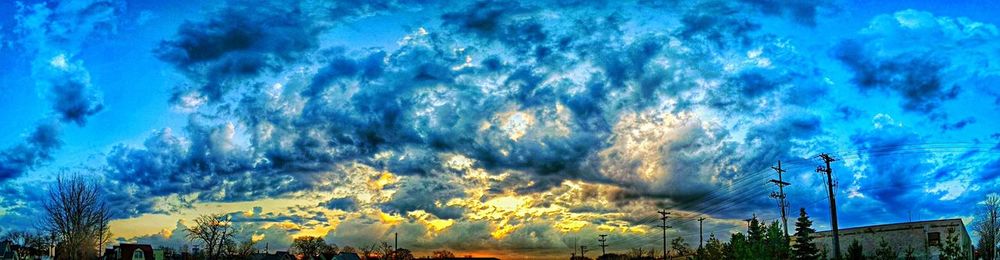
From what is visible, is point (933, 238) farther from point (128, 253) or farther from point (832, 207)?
point (128, 253)

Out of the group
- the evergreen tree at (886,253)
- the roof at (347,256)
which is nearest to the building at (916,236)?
the evergreen tree at (886,253)

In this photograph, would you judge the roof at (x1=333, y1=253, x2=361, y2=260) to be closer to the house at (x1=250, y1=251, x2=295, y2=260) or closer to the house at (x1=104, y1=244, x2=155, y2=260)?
the house at (x1=250, y1=251, x2=295, y2=260)

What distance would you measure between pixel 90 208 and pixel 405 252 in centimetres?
12416

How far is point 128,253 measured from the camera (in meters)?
134

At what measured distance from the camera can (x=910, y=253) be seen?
58.2m

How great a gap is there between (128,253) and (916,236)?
12052 centimetres

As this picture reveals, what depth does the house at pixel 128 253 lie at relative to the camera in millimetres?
132250

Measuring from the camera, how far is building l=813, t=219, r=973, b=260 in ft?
201

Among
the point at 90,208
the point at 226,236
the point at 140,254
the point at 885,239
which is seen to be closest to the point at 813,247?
the point at 885,239

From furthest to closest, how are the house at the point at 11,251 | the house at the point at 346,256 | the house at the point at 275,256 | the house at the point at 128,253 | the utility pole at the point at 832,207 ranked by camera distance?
the house at the point at 275,256 < the house at the point at 346,256 < the house at the point at 128,253 < the house at the point at 11,251 < the utility pole at the point at 832,207

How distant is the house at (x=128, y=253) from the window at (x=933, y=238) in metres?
121

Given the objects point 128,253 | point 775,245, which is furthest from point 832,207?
point 128,253

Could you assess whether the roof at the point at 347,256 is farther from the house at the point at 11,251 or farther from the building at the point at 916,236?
the building at the point at 916,236

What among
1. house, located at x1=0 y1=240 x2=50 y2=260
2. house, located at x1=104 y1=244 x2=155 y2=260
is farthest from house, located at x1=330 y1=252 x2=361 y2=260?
house, located at x1=0 y1=240 x2=50 y2=260
